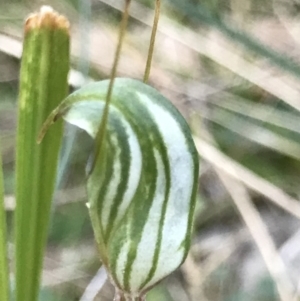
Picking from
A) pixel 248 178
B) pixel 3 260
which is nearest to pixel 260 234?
pixel 248 178

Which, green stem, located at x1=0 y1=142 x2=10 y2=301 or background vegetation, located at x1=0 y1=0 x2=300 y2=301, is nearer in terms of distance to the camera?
green stem, located at x1=0 y1=142 x2=10 y2=301

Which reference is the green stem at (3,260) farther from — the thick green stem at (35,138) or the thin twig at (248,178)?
the thin twig at (248,178)

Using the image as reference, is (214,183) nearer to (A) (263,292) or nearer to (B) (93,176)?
(A) (263,292)

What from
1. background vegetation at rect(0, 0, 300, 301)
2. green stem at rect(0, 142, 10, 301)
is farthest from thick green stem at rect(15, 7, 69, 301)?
background vegetation at rect(0, 0, 300, 301)

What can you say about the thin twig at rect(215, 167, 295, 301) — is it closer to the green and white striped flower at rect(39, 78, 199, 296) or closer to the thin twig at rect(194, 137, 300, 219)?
the thin twig at rect(194, 137, 300, 219)

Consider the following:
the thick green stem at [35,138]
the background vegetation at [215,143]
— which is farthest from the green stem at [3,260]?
the background vegetation at [215,143]

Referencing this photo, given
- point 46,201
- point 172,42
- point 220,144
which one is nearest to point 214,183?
point 220,144

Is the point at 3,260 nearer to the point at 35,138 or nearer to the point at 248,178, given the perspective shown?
the point at 35,138
